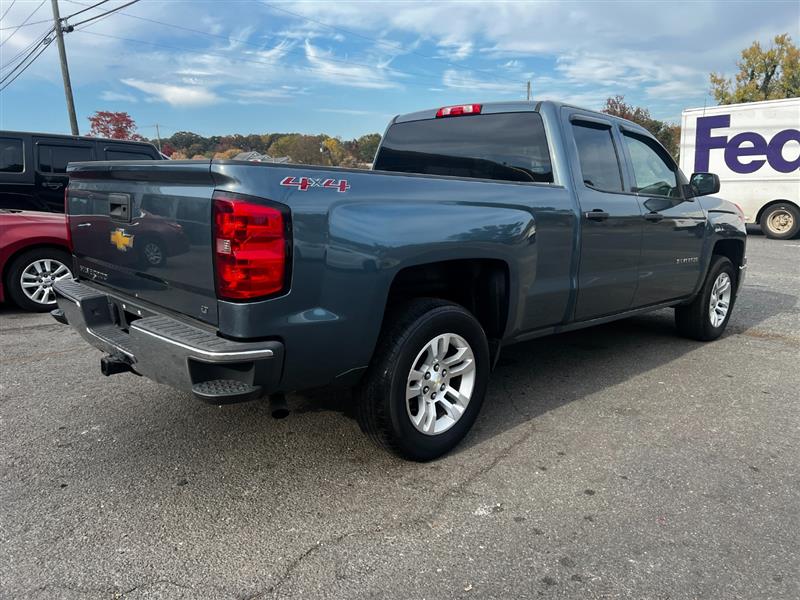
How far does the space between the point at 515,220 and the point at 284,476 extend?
1.88 m

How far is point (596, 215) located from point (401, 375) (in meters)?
1.90

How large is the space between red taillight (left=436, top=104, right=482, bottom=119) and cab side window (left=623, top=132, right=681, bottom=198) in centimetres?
121

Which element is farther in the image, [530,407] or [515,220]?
[530,407]

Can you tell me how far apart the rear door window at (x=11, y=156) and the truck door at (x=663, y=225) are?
26.0 feet

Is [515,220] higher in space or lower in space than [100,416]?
Answer: higher

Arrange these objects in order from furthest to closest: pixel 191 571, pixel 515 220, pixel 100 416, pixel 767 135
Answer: pixel 767 135 → pixel 100 416 → pixel 515 220 → pixel 191 571

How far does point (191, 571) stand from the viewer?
230cm

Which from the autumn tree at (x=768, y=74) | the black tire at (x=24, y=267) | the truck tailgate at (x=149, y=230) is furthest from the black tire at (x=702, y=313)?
the autumn tree at (x=768, y=74)

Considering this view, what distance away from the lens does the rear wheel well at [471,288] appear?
3.25m

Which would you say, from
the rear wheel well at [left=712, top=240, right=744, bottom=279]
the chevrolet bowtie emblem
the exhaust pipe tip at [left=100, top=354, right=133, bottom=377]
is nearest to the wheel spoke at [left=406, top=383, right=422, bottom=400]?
the exhaust pipe tip at [left=100, top=354, right=133, bottom=377]

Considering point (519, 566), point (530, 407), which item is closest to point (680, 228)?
point (530, 407)

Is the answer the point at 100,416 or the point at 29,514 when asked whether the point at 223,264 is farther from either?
the point at 100,416

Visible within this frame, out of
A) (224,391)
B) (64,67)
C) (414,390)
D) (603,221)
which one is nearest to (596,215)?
(603,221)

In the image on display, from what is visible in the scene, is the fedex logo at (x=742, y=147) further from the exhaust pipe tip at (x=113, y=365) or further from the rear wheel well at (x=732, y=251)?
the exhaust pipe tip at (x=113, y=365)
